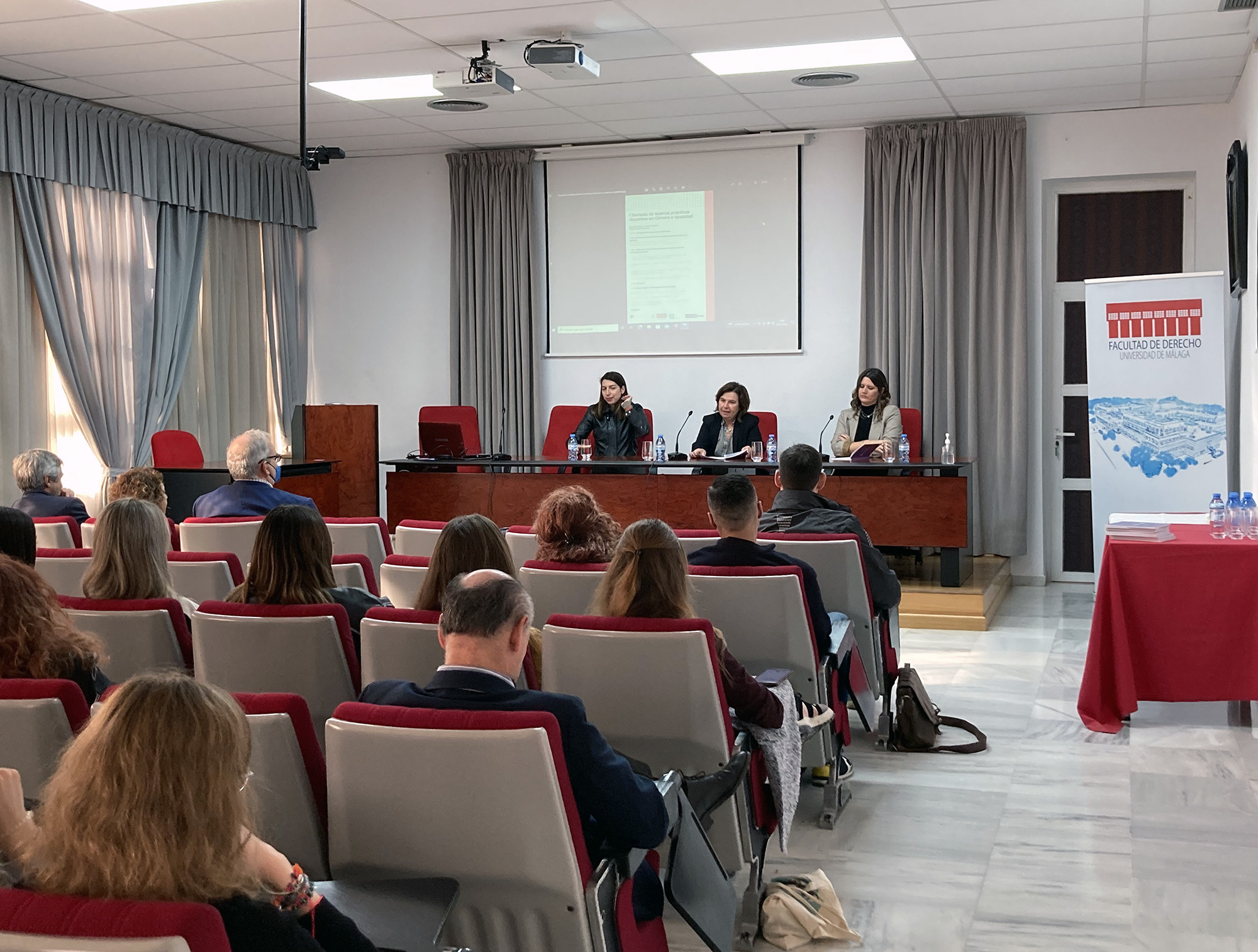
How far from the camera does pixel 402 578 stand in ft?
12.6

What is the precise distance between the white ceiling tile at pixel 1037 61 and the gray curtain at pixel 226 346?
4.88 m

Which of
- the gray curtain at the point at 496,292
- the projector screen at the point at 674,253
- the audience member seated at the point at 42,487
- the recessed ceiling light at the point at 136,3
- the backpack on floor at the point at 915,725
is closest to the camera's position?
the backpack on floor at the point at 915,725

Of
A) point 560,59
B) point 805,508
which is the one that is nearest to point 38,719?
point 805,508

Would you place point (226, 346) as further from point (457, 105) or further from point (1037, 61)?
point (1037, 61)

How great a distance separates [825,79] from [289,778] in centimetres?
607

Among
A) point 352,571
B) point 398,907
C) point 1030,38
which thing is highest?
point 1030,38

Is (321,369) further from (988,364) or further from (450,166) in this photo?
(988,364)

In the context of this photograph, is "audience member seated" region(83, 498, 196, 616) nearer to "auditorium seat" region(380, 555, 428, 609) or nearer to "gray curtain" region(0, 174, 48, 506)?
"auditorium seat" region(380, 555, 428, 609)

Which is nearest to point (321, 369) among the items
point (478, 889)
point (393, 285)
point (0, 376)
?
point (393, 285)

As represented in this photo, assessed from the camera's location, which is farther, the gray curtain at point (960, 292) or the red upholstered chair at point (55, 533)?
the gray curtain at point (960, 292)

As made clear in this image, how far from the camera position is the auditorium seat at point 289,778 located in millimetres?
1906

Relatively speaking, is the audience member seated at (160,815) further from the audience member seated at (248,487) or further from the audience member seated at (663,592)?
the audience member seated at (248,487)

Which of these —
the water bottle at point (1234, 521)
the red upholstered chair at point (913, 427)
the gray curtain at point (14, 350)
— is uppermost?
the gray curtain at point (14, 350)

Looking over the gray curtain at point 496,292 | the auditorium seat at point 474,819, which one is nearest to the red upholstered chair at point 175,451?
the gray curtain at point 496,292
